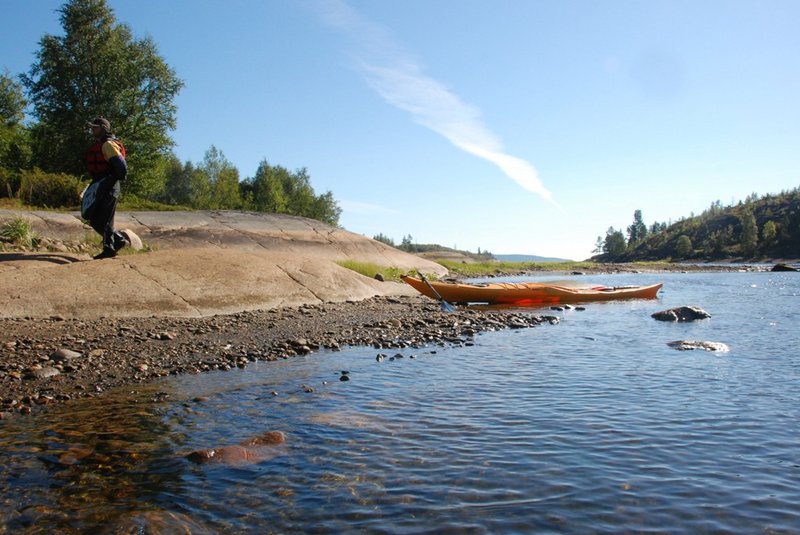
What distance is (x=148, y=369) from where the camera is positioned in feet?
29.3

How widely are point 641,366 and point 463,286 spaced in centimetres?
1136

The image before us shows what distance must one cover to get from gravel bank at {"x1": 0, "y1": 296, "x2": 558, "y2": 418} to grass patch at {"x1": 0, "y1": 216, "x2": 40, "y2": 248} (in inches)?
263

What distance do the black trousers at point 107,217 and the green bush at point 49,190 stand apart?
1318 centimetres

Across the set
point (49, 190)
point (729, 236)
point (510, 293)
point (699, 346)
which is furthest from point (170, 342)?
point (729, 236)

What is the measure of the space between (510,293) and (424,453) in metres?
17.4

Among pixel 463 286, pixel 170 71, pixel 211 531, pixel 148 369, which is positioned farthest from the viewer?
pixel 170 71

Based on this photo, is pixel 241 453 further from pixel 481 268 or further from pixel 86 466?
pixel 481 268

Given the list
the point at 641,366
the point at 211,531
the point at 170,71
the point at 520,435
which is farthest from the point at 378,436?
the point at 170,71

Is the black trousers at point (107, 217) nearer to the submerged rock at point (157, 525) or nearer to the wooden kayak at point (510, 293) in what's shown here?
the wooden kayak at point (510, 293)

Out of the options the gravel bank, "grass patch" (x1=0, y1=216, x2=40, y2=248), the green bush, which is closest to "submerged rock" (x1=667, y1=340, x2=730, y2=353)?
the gravel bank

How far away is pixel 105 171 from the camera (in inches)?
571

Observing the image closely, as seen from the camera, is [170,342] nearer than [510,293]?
Yes

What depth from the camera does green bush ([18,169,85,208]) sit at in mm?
26406

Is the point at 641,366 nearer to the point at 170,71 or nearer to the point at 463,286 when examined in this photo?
the point at 463,286
